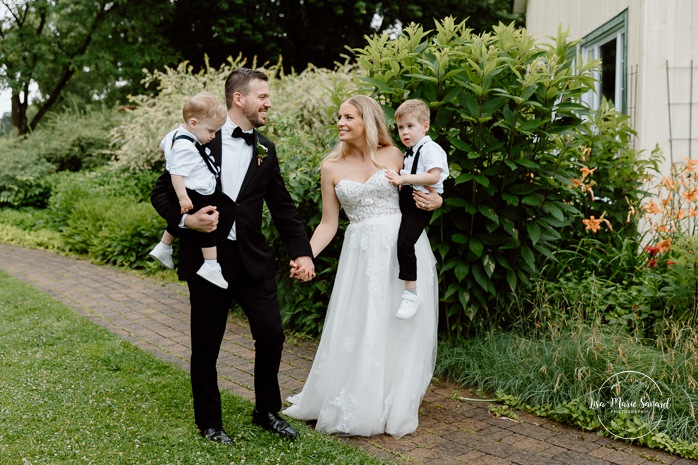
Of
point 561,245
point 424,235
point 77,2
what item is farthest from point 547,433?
point 77,2

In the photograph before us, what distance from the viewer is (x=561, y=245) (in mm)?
6484

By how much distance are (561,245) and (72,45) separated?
17.1 metres

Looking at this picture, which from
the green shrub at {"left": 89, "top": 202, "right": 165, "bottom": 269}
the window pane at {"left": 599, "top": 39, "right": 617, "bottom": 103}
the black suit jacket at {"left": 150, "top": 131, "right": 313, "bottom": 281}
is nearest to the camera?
the black suit jacket at {"left": 150, "top": 131, "right": 313, "bottom": 281}

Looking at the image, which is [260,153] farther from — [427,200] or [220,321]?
[427,200]

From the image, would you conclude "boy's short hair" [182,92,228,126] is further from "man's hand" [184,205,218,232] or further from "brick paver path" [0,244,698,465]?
"brick paver path" [0,244,698,465]

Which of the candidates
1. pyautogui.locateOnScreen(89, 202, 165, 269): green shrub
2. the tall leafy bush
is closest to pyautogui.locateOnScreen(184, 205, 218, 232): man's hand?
the tall leafy bush

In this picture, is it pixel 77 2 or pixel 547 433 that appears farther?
pixel 77 2

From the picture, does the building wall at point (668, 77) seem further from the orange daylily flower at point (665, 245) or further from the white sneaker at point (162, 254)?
the white sneaker at point (162, 254)

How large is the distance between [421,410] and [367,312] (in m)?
0.89

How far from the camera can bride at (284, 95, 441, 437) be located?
4109 millimetres

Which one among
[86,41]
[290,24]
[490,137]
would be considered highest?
[290,24]

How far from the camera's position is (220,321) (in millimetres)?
3816

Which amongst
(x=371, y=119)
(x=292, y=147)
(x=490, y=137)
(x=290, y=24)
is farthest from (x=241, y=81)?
(x=290, y=24)

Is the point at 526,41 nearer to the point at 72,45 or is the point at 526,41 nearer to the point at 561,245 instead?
the point at 561,245
